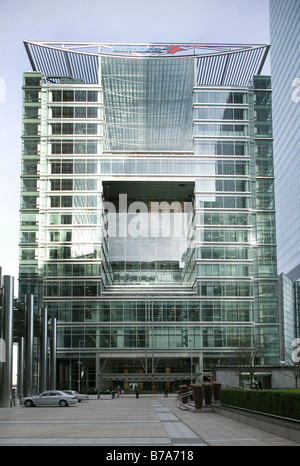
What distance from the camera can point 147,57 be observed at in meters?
92.6

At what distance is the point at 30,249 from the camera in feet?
317

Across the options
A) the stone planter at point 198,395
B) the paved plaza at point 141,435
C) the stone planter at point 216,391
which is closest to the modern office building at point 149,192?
the stone planter at point 216,391

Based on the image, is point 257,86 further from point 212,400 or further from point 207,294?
point 212,400

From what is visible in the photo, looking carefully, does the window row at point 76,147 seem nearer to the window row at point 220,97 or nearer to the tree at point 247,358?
the window row at point 220,97

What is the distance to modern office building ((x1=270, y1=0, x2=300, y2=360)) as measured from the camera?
112438mm

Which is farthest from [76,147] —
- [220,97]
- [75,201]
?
[220,97]

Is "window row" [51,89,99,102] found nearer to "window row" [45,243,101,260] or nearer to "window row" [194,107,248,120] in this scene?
"window row" [194,107,248,120]

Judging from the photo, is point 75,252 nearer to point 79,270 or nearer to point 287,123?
point 79,270

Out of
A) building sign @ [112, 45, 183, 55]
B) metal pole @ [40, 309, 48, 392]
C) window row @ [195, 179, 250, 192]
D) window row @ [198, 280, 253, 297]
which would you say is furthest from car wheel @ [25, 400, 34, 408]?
building sign @ [112, 45, 183, 55]

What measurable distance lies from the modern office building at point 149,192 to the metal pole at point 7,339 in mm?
45973

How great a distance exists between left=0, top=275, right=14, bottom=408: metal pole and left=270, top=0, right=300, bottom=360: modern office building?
7838 cm

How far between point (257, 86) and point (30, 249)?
4536 cm

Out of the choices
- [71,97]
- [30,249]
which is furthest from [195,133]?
[30,249]

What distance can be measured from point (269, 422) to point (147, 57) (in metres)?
78.4
